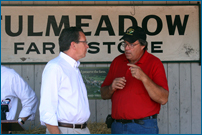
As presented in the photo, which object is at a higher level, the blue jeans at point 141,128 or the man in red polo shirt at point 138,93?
the man in red polo shirt at point 138,93

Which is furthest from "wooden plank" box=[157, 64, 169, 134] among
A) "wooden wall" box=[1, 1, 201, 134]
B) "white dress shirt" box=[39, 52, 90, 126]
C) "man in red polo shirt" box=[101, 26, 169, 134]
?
"white dress shirt" box=[39, 52, 90, 126]

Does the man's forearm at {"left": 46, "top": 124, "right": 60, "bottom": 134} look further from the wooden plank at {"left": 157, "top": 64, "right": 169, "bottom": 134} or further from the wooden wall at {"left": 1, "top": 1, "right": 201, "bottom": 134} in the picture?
the wooden plank at {"left": 157, "top": 64, "right": 169, "bottom": 134}

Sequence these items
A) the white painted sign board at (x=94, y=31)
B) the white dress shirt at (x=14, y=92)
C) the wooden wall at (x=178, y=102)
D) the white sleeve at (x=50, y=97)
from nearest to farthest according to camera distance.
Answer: the white sleeve at (x=50, y=97) < the white dress shirt at (x=14, y=92) < the white painted sign board at (x=94, y=31) < the wooden wall at (x=178, y=102)

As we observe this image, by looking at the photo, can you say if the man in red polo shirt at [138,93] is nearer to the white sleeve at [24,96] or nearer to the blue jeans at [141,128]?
the blue jeans at [141,128]

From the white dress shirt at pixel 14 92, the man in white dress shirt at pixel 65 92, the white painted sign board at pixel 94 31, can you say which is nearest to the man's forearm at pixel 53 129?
the man in white dress shirt at pixel 65 92

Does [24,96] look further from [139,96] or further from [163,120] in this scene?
[163,120]

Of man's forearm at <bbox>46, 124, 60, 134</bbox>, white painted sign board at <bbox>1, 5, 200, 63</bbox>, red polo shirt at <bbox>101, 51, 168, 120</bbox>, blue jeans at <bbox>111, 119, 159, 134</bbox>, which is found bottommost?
blue jeans at <bbox>111, 119, 159, 134</bbox>

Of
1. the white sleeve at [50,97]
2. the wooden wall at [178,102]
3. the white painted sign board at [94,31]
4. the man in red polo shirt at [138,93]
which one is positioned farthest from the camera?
the wooden wall at [178,102]

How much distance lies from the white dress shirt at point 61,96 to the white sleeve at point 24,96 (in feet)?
2.49

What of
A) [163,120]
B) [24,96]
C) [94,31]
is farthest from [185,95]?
[24,96]

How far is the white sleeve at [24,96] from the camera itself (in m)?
3.33

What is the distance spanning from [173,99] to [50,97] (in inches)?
143

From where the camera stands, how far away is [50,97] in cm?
258

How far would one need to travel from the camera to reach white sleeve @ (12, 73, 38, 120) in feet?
10.9
